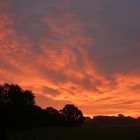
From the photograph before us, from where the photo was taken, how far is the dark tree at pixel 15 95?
102312mm

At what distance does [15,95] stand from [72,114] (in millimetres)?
19904

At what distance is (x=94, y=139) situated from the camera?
36.2 meters

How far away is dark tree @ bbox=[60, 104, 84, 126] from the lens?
10757cm

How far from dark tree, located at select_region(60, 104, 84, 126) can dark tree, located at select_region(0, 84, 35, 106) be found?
12.3 m

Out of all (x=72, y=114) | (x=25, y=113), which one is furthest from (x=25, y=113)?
(x=72, y=114)

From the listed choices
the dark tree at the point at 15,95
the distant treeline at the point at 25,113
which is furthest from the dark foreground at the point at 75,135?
the dark tree at the point at 15,95

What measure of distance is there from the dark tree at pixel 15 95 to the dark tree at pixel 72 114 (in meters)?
12.3

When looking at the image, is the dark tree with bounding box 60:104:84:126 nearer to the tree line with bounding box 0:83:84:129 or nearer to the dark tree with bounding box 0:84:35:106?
the tree line with bounding box 0:83:84:129

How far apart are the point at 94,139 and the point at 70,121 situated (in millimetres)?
68962

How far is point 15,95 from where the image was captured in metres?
105

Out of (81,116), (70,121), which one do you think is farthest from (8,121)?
(81,116)

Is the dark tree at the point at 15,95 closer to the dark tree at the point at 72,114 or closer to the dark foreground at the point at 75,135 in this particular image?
the dark tree at the point at 72,114

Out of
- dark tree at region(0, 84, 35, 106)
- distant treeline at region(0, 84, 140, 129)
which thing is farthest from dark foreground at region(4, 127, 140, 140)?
dark tree at region(0, 84, 35, 106)

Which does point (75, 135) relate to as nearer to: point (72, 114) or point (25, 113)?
point (25, 113)
